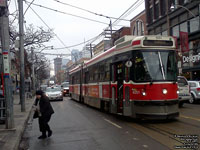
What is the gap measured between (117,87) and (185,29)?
72.4 ft

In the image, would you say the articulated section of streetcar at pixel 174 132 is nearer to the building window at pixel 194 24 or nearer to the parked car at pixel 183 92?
the parked car at pixel 183 92

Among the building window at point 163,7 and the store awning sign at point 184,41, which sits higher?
the building window at point 163,7

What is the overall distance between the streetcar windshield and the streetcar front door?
42.4 inches

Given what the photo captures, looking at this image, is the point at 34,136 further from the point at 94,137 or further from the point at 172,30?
the point at 172,30

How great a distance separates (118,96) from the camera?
418 inches

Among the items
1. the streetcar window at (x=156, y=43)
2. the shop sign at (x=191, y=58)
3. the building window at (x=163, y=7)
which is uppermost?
the building window at (x=163, y=7)

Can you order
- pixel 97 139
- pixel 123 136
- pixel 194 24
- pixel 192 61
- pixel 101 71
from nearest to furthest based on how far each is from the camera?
pixel 97 139
pixel 123 136
pixel 101 71
pixel 194 24
pixel 192 61

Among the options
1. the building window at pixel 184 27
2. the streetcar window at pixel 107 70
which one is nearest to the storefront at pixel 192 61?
the building window at pixel 184 27

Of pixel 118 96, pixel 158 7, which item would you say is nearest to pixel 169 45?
pixel 118 96

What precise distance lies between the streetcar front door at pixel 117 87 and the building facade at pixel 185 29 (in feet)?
48.3

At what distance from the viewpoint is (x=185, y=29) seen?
2939 cm

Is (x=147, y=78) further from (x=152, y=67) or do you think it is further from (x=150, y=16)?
(x=150, y=16)

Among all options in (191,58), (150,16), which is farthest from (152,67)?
(150,16)

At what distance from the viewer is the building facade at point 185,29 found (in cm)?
2697
